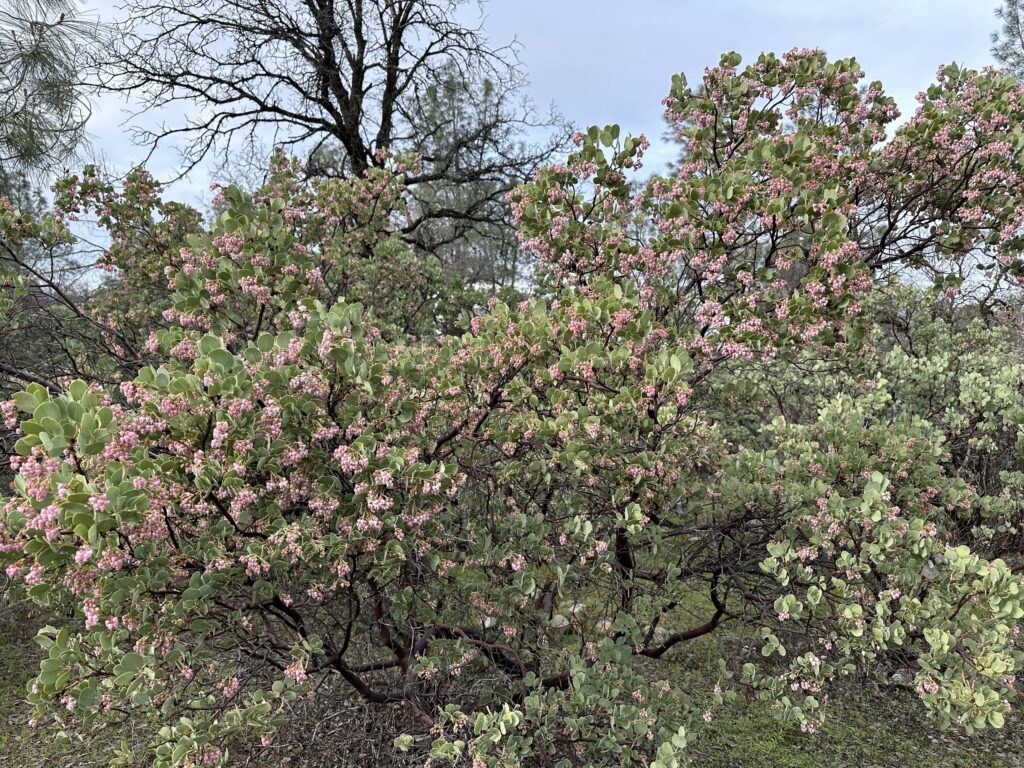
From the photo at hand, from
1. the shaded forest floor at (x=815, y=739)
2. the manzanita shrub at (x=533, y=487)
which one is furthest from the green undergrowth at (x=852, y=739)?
the manzanita shrub at (x=533, y=487)

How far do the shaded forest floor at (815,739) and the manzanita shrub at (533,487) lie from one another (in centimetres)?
182

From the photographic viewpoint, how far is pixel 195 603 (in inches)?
80.8

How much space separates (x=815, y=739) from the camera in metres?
4.89

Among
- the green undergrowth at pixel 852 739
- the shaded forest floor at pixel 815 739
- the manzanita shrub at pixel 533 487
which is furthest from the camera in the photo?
the green undergrowth at pixel 852 739

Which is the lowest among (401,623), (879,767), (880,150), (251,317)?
(879,767)

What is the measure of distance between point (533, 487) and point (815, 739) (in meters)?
3.84

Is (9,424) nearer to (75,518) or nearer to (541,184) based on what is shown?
(75,518)

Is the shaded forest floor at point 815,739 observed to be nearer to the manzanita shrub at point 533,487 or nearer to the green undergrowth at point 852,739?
the green undergrowth at point 852,739

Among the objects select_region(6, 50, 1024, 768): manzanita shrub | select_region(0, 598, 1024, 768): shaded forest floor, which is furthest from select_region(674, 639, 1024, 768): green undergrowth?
select_region(6, 50, 1024, 768): manzanita shrub

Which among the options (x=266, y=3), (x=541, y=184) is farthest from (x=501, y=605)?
(x=266, y=3)

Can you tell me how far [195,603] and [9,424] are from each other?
84 cm

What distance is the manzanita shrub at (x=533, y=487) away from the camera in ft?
6.64

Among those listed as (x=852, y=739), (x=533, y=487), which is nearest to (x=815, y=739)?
(x=852, y=739)

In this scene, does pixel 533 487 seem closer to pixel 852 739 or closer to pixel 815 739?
pixel 815 739
